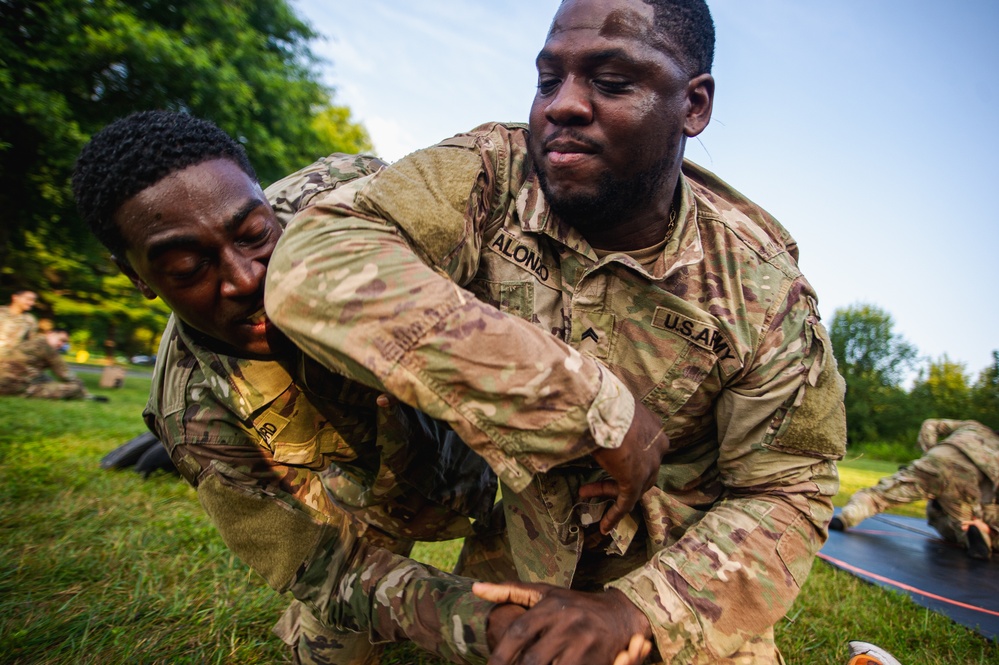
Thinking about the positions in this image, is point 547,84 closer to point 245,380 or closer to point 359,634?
point 245,380

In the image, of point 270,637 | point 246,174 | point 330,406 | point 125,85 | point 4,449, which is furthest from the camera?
point 125,85

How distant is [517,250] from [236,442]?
1229 millimetres

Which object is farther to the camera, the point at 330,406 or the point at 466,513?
the point at 466,513

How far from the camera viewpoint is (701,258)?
1.91m

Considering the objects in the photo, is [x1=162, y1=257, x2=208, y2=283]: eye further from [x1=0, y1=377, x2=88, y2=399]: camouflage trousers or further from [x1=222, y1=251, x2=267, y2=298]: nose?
[x1=0, y1=377, x2=88, y2=399]: camouflage trousers

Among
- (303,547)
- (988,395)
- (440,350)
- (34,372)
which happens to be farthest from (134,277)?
(988,395)

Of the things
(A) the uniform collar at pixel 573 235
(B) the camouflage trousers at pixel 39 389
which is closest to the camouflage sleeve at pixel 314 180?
(A) the uniform collar at pixel 573 235

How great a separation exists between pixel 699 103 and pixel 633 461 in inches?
47.3

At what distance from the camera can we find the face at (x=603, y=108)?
1.75m

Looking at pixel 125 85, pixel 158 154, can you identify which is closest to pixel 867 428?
pixel 125 85

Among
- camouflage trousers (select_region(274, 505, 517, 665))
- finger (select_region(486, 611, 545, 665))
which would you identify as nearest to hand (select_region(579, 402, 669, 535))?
finger (select_region(486, 611, 545, 665))

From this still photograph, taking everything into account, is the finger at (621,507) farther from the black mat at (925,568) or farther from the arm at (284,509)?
the black mat at (925,568)

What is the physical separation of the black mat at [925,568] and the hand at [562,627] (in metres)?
2.97

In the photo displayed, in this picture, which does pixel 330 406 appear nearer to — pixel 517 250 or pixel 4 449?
pixel 517 250
